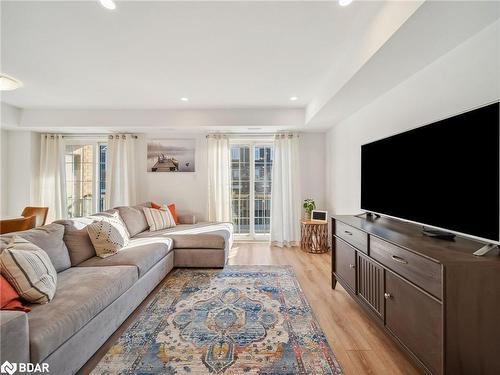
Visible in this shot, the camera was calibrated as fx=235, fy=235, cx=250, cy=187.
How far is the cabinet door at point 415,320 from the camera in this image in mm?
1297

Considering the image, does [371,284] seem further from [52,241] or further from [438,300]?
[52,241]

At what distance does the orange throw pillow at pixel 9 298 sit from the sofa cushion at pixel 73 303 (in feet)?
0.25

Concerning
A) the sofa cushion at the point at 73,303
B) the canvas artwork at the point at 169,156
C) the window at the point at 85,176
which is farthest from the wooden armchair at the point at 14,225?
the canvas artwork at the point at 169,156

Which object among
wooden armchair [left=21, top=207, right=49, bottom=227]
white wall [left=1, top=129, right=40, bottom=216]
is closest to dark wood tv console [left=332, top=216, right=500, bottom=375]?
wooden armchair [left=21, top=207, right=49, bottom=227]

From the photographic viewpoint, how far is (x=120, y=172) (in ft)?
15.5

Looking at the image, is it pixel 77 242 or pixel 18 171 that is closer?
pixel 77 242

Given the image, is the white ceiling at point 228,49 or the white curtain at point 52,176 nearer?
the white ceiling at point 228,49

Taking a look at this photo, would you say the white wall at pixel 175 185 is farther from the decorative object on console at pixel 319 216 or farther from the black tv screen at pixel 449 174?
the black tv screen at pixel 449 174

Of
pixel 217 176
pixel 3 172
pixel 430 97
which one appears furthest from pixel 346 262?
pixel 3 172

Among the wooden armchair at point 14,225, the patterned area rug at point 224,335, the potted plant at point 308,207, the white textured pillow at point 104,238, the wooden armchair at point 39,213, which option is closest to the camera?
the patterned area rug at point 224,335

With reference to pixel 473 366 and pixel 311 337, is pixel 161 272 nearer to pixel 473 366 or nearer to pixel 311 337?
pixel 311 337

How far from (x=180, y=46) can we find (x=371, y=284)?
275 centimetres

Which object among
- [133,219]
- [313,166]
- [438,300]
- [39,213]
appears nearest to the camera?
[438,300]

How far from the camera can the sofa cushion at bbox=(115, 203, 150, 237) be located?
140 inches
